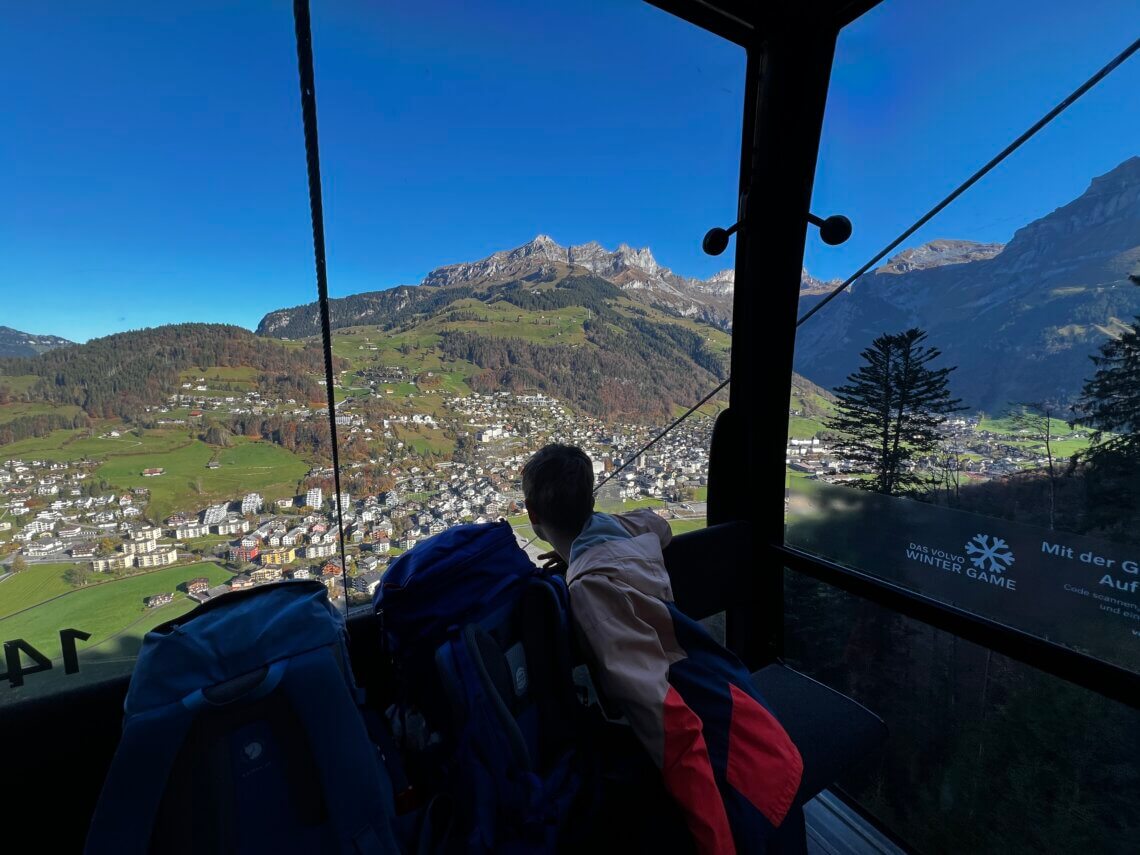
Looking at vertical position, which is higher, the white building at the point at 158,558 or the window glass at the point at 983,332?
the window glass at the point at 983,332

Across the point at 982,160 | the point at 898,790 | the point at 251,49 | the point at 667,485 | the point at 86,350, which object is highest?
the point at 251,49

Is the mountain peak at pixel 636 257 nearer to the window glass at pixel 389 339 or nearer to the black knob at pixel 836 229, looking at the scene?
the window glass at pixel 389 339

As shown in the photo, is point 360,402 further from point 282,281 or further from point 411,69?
point 411,69

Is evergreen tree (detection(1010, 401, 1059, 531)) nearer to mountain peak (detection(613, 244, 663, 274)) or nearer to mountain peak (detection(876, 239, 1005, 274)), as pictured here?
mountain peak (detection(876, 239, 1005, 274))

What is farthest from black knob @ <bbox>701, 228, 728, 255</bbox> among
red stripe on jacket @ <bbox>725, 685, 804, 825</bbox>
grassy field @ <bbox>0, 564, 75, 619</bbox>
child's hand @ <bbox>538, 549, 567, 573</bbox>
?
grassy field @ <bbox>0, 564, 75, 619</bbox>

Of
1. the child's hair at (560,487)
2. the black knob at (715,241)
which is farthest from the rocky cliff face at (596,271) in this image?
the child's hair at (560,487)

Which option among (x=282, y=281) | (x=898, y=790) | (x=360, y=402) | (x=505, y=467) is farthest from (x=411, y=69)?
(x=898, y=790)
